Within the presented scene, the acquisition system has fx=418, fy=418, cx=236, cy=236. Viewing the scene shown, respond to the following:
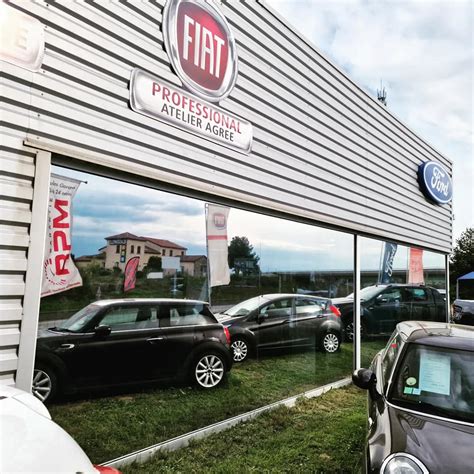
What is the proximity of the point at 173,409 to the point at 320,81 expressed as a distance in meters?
5.27

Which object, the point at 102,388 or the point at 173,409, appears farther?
the point at 173,409

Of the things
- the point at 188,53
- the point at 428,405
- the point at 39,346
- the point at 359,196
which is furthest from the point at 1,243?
the point at 359,196

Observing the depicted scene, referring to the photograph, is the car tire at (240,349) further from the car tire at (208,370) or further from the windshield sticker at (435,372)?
the windshield sticker at (435,372)

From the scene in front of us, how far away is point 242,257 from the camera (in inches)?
205

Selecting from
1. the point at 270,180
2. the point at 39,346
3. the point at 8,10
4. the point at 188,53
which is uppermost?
the point at 188,53

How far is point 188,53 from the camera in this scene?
14.3 ft

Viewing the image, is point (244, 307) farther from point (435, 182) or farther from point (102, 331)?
point (435, 182)

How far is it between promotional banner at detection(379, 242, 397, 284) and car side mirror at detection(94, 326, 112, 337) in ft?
20.1

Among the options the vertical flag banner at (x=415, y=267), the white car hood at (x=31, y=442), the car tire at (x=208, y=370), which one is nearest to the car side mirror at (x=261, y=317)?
the car tire at (x=208, y=370)

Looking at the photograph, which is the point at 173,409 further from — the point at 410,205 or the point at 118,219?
the point at 410,205

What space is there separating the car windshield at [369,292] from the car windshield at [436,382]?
380 cm

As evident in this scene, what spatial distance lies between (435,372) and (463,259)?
34.9m

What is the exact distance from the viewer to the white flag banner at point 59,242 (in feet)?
10.9

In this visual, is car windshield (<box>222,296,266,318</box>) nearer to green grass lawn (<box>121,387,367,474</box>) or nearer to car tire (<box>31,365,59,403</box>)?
green grass lawn (<box>121,387,367,474</box>)
